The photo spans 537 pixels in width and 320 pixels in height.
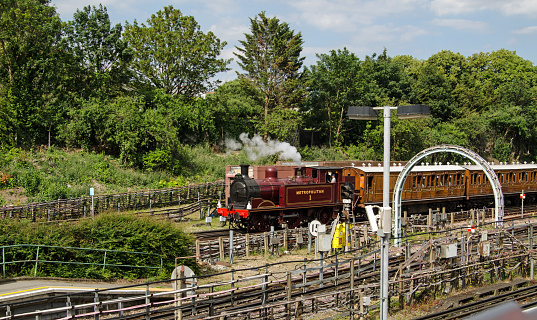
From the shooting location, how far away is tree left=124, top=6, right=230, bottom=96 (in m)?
43.9

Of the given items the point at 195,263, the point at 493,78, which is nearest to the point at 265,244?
the point at 195,263

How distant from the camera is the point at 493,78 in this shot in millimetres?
79125

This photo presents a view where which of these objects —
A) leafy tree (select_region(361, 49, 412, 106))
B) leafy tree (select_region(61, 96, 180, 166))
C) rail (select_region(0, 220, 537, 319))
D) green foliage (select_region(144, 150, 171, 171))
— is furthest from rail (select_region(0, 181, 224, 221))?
leafy tree (select_region(361, 49, 412, 106))

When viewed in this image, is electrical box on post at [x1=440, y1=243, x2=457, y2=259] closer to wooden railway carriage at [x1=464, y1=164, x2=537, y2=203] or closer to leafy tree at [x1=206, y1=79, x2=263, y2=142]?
wooden railway carriage at [x1=464, y1=164, x2=537, y2=203]

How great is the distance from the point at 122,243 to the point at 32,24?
2783 centimetres

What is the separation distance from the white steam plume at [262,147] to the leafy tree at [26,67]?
17980 mm

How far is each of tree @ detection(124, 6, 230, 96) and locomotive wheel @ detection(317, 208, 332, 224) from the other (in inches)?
→ 1010

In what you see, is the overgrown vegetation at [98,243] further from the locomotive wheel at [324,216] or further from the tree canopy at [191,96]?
the tree canopy at [191,96]

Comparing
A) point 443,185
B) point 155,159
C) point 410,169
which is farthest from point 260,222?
point 155,159

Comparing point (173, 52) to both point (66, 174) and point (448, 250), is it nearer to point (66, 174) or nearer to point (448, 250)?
point (66, 174)

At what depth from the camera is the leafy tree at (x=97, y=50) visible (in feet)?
133

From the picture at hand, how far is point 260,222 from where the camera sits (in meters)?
24.2

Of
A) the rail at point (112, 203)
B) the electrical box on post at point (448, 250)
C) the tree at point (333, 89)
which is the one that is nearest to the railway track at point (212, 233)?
the rail at point (112, 203)

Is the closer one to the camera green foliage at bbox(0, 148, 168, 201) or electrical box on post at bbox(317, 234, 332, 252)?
electrical box on post at bbox(317, 234, 332, 252)
